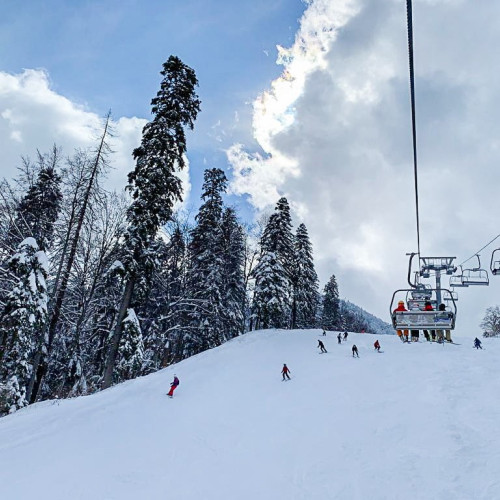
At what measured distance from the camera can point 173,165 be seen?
20859 millimetres

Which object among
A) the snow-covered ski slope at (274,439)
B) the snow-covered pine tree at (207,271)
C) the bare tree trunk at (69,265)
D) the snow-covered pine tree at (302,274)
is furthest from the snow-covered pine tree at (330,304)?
the bare tree trunk at (69,265)

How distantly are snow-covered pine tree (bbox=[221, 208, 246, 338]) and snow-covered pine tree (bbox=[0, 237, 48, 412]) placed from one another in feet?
59.2

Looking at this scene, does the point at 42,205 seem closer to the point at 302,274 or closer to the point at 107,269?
the point at 107,269

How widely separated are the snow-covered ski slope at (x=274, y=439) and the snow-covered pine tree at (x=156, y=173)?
537 centimetres

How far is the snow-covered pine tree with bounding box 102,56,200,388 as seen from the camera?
18.6 meters

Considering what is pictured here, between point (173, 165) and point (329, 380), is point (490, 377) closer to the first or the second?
point (329, 380)

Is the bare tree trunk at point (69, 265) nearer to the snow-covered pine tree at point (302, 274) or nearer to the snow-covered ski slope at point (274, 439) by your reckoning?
the snow-covered ski slope at point (274, 439)

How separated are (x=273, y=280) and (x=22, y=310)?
2270 cm

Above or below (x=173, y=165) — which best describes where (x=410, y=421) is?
below

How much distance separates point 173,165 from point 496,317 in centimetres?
7317

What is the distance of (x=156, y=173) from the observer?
19.6 m

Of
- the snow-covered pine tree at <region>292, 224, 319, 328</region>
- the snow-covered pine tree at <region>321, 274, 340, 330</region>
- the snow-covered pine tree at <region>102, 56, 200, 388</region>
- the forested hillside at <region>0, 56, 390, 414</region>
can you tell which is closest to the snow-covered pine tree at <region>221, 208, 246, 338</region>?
the forested hillside at <region>0, 56, 390, 414</region>

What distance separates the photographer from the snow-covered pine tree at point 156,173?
18641mm

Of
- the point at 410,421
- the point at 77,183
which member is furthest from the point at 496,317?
the point at 77,183
